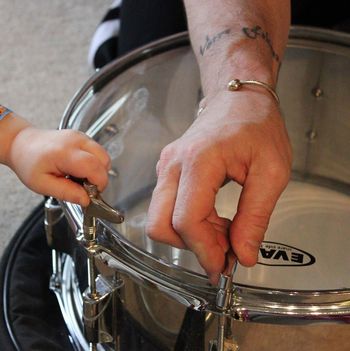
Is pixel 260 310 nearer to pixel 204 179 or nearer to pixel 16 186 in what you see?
pixel 204 179

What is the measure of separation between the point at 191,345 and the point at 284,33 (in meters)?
0.35

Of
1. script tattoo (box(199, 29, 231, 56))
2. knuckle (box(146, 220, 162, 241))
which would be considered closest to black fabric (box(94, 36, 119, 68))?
script tattoo (box(199, 29, 231, 56))

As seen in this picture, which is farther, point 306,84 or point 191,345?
point 306,84

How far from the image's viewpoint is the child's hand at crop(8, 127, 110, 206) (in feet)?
2.13

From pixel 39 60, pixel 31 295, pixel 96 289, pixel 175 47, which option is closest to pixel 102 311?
pixel 96 289

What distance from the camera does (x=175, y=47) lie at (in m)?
0.92

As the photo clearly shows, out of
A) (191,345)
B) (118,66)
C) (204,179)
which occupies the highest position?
(118,66)

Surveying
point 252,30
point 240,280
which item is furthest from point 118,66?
point 240,280

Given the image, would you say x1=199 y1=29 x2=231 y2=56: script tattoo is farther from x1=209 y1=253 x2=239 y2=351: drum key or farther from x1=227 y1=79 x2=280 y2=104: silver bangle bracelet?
x1=209 y1=253 x2=239 y2=351: drum key

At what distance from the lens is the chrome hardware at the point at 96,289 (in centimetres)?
63

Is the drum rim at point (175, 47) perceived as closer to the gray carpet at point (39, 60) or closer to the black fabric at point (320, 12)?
the black fabric at point (320, 12)

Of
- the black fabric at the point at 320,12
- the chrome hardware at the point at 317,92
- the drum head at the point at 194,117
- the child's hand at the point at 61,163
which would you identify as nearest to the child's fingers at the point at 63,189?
the child's hand at the point at 61,163

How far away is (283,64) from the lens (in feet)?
3.04

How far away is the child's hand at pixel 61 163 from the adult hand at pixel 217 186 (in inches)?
2.4
